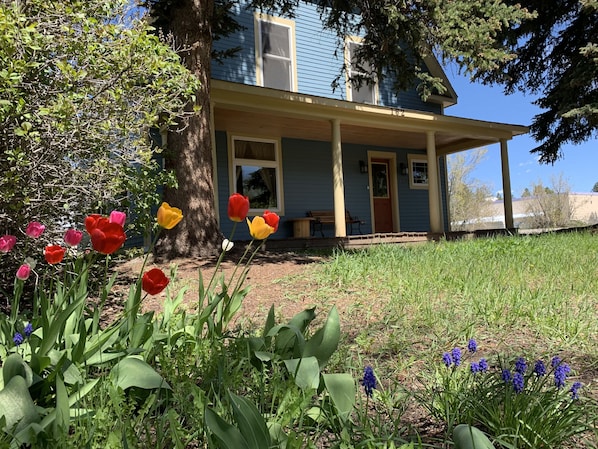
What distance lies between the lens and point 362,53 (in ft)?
28.6

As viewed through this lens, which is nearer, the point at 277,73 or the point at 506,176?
the point at 277,73

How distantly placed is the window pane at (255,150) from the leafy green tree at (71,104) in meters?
6.32

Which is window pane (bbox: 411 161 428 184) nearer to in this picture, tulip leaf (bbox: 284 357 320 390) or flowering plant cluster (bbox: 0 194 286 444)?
flowering plant cluster (bbox: 0 194 286 444)

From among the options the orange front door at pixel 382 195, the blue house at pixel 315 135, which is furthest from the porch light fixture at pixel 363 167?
the orange front door at pixel 382 195

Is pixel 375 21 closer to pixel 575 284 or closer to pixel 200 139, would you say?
pixel 200 139

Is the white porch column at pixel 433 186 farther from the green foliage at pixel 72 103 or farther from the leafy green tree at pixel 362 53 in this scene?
the green foliage at pixel 72 103

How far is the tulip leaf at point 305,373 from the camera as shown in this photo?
1.71 metres

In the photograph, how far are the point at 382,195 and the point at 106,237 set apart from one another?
11921mm

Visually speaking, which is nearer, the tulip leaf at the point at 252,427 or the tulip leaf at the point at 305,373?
the tulip leaf at the point at 252,427

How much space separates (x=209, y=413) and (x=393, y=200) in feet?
40.7

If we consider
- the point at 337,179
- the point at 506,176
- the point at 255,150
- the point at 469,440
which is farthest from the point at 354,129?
the point at 469,440

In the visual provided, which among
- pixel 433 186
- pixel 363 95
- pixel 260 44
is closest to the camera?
pixel 433 186

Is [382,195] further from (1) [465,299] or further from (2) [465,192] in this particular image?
(2) [465,192]

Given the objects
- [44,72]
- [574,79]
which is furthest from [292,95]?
[574,79]
